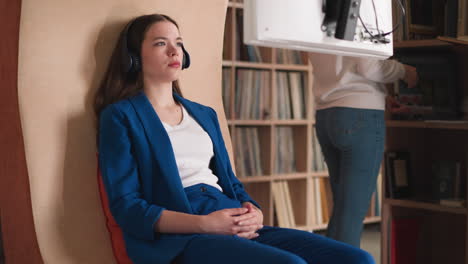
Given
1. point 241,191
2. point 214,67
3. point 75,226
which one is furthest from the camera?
point 214,67

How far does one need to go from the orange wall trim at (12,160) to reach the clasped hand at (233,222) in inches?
19.3

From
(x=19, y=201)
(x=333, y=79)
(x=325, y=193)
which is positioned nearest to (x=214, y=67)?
(x=333, y=79)

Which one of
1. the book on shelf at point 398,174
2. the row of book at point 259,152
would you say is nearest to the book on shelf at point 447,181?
the book on shelf at point 398,174

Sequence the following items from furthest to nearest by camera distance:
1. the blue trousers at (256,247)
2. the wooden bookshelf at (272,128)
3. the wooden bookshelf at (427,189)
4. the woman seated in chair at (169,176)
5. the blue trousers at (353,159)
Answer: the wooden bookshelf at (272,128) < the wooden bookshelf at (427,189) < the blue trousers at (353,159) < the woman seated in chair at (169,176) < the blue trousers at (256,247)

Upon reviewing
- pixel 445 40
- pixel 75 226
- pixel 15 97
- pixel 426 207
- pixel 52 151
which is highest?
pixel 445 40

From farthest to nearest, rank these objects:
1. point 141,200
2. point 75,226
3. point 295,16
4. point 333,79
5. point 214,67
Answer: point 333,79 → point 214,67 → point 75,226 → point 141,200 → point 295,16

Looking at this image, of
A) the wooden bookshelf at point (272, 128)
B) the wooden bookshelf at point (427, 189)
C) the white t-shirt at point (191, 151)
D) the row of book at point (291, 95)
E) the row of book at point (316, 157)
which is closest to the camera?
the white t-shirt at point (191, 151)

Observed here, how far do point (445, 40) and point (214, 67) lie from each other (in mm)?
904

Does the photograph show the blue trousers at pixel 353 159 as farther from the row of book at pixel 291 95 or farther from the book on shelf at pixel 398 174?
the row of book at pixel 291 95

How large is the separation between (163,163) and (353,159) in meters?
0.86

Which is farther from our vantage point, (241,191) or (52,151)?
(241,191)

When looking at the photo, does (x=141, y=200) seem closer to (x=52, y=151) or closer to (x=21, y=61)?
(x=52, y=151)

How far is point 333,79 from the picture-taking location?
2.12 meters

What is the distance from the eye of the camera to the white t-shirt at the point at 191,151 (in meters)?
1.59
